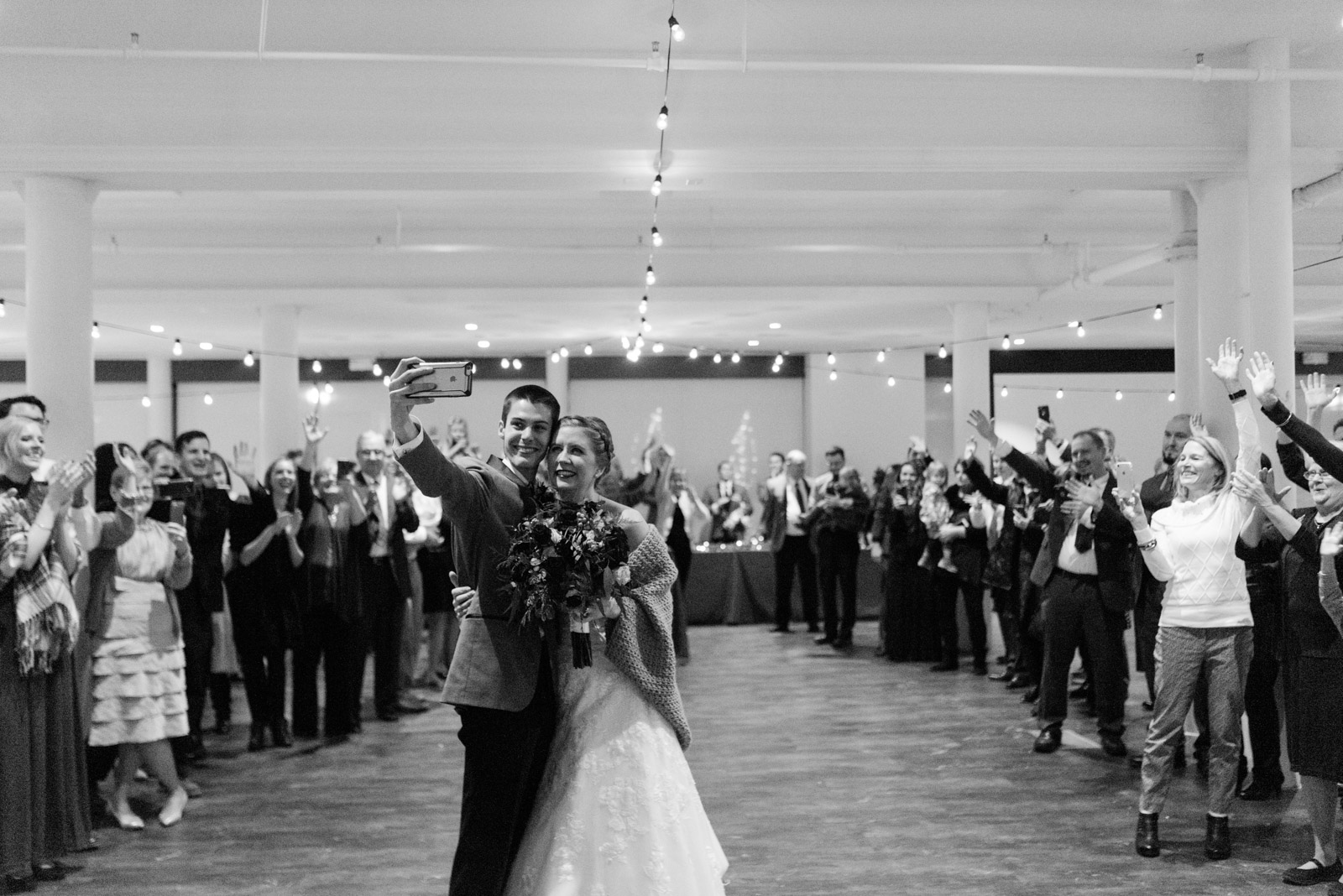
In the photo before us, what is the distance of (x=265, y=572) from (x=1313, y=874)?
4787 millimetres

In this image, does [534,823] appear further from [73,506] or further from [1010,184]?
[1010,184]

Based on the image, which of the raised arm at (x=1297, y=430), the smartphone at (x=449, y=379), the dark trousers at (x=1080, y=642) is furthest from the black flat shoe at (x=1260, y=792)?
the smartphone at (x=449, y=379)

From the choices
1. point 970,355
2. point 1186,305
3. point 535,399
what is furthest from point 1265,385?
point 970,355

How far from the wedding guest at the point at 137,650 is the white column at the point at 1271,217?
5.37 m

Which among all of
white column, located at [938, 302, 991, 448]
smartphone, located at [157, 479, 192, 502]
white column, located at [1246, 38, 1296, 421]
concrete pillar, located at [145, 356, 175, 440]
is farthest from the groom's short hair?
concrete pillar, located at [145, 356, 175, 440]

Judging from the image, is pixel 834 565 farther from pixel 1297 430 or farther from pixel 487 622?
pixel 487 622

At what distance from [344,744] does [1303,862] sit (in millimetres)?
4561

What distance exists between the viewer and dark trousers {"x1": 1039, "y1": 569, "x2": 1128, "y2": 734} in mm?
6277

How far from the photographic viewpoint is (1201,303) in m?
7.24

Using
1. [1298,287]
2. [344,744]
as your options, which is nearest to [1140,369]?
[1298,287]

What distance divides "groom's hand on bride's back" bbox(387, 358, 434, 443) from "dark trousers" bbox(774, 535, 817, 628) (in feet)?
28.6

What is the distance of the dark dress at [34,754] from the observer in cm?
432

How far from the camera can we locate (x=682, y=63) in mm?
6238

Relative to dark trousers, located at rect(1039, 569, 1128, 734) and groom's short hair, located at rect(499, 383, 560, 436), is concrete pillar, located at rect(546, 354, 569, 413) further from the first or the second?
groom's short hair, located at rect(499, 383, 560, 436)
